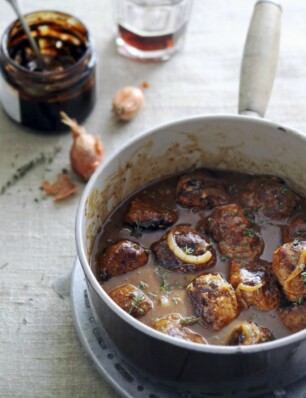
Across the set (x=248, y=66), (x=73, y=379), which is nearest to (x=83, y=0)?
(x=248, y=66)

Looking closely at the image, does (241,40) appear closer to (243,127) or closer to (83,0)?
(83,0)

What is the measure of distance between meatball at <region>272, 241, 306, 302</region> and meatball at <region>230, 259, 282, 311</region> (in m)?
0.04

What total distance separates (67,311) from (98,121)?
33.6 inches

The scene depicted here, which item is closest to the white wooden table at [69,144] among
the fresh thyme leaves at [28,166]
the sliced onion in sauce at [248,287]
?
the fresh thyme leaves at [28,166]

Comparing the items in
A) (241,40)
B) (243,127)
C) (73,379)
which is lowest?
(73,379)

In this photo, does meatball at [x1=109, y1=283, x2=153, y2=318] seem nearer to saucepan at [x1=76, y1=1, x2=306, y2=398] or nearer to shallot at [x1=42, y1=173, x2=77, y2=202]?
saucepan at [x1=76, y1=1, x2=306, y2=398]

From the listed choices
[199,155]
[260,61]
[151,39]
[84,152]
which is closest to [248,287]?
[199,155]

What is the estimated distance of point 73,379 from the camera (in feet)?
7.28

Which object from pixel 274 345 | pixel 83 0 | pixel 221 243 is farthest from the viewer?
pixel 83 0

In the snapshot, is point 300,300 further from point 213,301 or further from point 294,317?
point 213,301

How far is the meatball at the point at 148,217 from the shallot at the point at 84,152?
422 mm

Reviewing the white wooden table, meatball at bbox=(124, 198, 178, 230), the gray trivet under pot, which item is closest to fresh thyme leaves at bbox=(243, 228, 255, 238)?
meatball at bbox=(124, 198, 178, 230)

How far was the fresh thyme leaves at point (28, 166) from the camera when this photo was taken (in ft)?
8.90

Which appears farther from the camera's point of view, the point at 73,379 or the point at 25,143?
the point at 25,143
